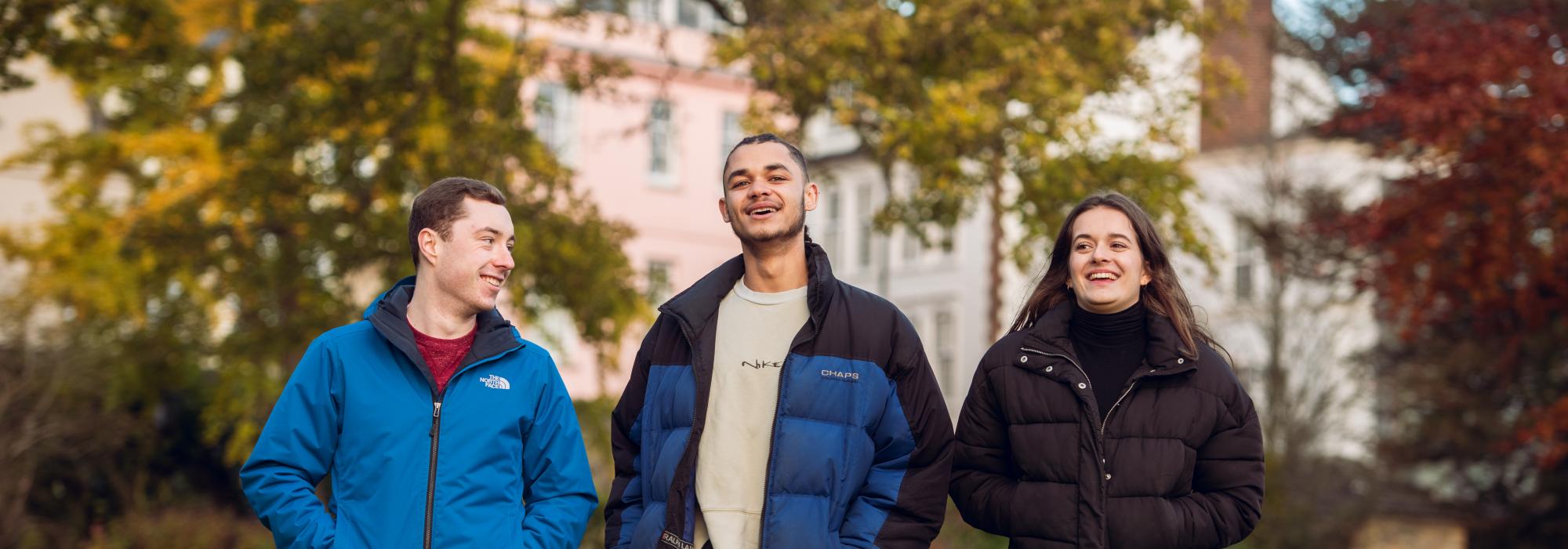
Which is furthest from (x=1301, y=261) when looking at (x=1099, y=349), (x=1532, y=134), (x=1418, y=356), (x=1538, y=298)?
(x=1099, y=349)

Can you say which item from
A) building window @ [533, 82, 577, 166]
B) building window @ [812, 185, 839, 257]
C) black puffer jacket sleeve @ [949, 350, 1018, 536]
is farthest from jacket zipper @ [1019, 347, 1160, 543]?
building window @ [812, 185, 839, 257]

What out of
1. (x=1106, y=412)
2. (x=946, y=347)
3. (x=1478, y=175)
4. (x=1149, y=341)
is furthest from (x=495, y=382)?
(x=946, y=347)

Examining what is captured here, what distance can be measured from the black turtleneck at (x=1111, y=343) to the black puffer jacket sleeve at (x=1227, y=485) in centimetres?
32

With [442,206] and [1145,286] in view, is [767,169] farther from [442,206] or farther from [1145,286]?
[1145,286]

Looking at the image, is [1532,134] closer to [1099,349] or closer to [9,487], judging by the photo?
[1099,349]

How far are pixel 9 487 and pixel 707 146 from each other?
1217 inches

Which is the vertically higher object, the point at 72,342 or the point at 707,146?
the point at 707,146

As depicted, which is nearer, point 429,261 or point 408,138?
point 429,261

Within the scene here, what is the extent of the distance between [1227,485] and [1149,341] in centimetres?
52

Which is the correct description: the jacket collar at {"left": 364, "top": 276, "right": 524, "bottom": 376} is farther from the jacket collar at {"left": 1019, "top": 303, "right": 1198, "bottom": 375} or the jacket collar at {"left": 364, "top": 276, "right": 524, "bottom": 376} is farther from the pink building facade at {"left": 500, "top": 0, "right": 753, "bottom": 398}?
the pink building facade at {"left": 500, "top": 0, "right": 753, "bottom": 398}

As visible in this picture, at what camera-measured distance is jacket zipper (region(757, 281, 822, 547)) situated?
5.51 meters

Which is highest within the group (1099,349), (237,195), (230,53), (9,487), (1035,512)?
(230,53)

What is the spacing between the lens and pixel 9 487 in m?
18.5

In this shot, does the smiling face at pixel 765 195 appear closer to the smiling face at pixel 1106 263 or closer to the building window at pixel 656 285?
the smiling face at pixel 1106 263
